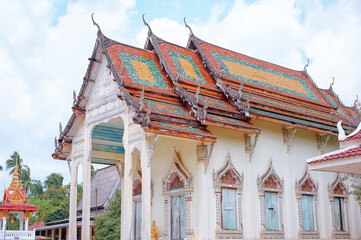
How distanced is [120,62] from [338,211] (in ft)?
30.7

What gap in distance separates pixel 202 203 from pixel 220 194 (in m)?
0.81

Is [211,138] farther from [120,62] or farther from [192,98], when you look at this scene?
[120,62]

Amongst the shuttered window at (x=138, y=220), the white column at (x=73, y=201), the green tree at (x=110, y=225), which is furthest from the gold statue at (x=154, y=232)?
the green tree at (x=110, y=225)

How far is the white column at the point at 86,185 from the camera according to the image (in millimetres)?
13904

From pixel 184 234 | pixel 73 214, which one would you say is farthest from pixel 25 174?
pixel 184 234

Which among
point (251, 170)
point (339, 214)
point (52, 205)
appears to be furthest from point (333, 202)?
point (52, 205)

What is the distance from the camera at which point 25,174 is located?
50594 millimetres

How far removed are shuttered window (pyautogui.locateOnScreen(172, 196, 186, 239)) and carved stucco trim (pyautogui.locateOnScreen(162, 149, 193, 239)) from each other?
157mm

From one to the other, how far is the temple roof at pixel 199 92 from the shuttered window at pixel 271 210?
7.52ft

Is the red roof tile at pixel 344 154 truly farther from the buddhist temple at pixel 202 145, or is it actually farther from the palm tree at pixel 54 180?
the palm tree at pixel 54 180

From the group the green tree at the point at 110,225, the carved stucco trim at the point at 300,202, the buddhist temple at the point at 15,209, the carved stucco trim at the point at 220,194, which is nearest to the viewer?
the carved stucco trim at the point at 220,194

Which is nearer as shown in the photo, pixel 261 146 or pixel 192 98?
pixel 192 98

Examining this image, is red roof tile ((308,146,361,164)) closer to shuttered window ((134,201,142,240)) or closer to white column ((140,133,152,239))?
white column ((140,133,152,239))

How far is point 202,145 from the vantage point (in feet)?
42.9
